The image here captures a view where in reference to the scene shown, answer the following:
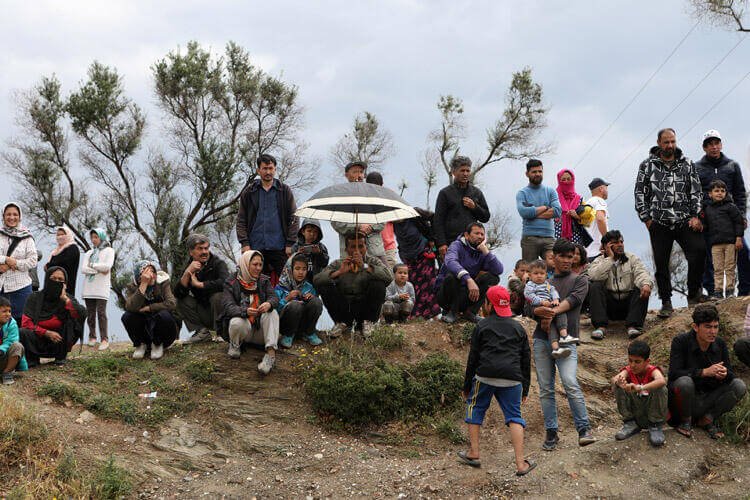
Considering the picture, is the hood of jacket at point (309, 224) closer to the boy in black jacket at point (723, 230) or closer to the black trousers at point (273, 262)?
the black trousers at point (273, 262)

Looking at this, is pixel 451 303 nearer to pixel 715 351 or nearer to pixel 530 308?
pixel 530 308

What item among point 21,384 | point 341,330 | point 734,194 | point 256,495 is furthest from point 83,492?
point 734,194

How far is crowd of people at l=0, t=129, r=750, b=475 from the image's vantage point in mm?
6977

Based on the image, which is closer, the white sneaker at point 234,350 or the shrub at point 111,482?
the shrub at point 111,482

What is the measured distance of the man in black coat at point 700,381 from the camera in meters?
7.02

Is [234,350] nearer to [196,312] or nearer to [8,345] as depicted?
[196,312]

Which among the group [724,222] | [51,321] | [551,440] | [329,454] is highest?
[724,222]

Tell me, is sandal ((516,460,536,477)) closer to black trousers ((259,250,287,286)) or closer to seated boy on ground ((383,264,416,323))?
seated boy on ground ((383,264,416,323))

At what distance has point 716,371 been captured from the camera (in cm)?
696

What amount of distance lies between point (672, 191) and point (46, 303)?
8.59 meters

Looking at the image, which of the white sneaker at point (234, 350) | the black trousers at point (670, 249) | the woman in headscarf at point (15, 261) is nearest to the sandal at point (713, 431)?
the black trousers at point (670, 249)

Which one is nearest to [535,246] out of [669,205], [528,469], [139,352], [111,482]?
[669,205]

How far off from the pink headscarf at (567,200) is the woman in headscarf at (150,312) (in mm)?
6435

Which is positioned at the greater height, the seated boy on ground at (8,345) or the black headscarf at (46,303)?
the black headscarf at (46,303)
